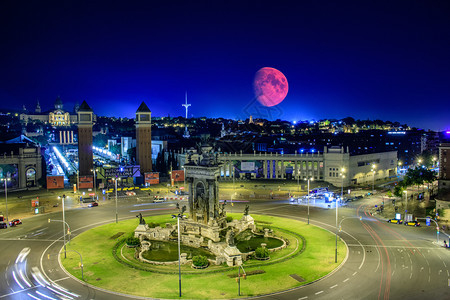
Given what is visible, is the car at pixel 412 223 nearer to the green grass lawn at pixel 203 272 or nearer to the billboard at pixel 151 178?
the green grass lawn at pixel 203 272

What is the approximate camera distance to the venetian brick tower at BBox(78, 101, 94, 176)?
10738 cm

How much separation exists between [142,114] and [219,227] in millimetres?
75276

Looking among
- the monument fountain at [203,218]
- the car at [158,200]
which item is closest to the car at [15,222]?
the monument fountain at [203,218]

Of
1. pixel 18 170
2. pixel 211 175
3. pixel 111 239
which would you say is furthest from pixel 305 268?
pixel 18 170

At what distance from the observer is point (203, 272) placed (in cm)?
3934

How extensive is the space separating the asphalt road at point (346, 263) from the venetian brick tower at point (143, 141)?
160 ft

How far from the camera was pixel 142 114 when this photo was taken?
387ft

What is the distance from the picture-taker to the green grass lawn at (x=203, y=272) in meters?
34.9

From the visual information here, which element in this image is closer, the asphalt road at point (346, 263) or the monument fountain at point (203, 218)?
the asphalt road at point (346, 263)

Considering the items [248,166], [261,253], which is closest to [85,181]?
[248,166]

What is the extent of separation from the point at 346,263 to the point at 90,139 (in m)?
90.1

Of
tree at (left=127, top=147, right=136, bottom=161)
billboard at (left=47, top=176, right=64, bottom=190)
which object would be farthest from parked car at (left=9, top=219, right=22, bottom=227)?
tree at (left=127, top=147, right=136, bottom=161)

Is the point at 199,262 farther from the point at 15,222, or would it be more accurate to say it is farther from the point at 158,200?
the point at 158,200

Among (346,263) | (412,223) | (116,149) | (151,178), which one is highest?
(116,149)
